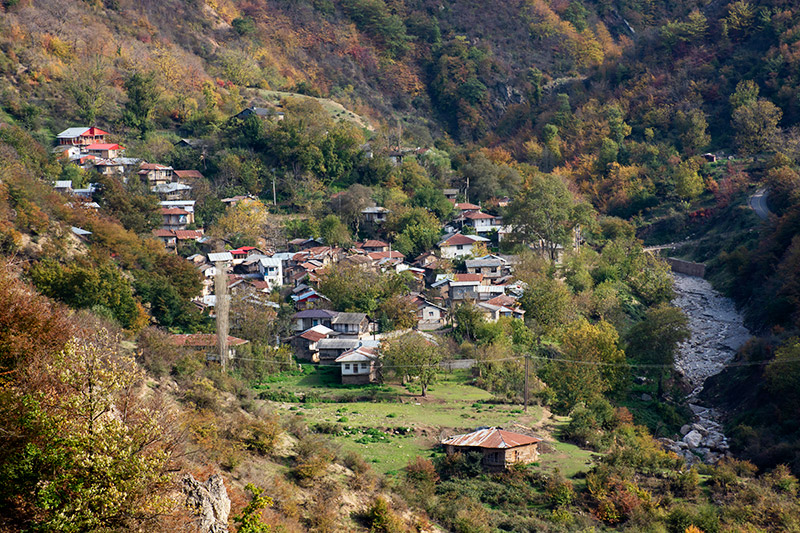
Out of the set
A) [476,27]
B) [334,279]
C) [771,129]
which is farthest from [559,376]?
[476,27]

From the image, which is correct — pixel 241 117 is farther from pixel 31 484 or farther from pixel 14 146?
pixel 31 484

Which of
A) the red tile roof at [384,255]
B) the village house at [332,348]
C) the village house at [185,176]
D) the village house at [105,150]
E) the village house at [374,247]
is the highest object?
the village house at [105,150]

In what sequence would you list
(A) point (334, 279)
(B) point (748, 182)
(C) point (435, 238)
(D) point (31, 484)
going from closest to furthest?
(D) point (31, 484) → (A) point (334, 279) → (C) point (435, 238) → (B) point (748, 182)

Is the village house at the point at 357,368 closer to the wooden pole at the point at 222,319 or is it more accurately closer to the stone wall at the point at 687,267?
the wooden pole at the point at 222,319

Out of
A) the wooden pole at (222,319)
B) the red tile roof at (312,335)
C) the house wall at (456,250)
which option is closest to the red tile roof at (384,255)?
the house wall at (456,250)

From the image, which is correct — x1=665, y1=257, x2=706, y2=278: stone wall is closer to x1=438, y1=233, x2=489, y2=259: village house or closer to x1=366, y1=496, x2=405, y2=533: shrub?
x1=438, y1=233, x2=489, y2=259: village house

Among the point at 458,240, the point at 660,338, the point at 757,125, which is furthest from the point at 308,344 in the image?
the point at 757,125
